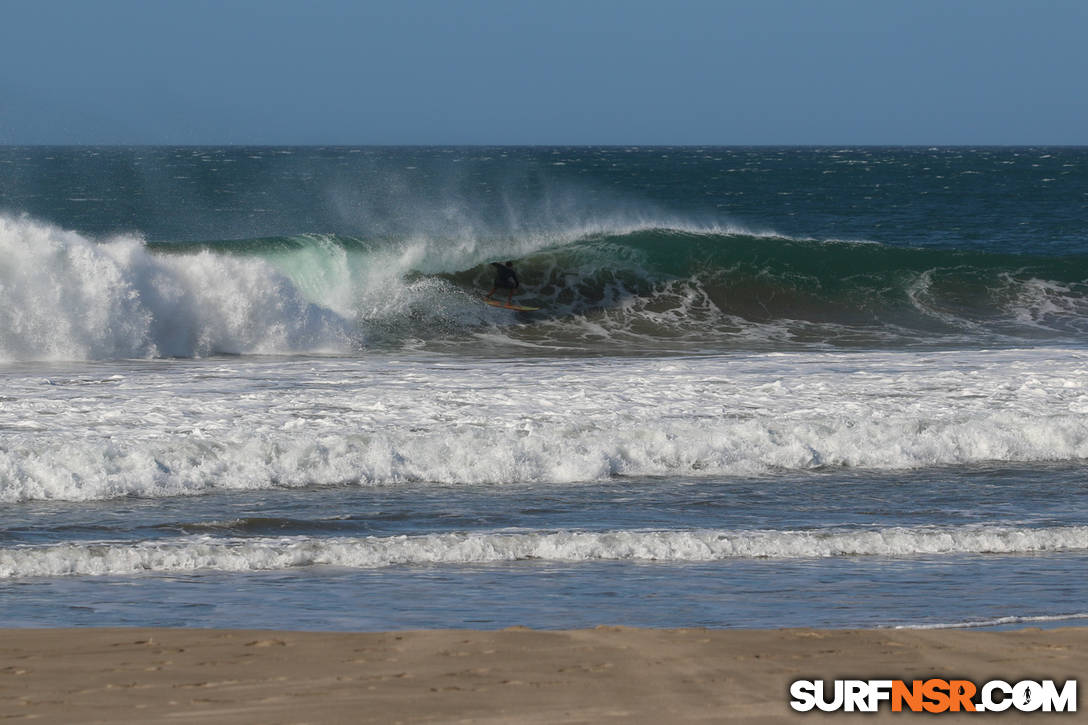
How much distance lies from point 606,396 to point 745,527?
3.99 metres

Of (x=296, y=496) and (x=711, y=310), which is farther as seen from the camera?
(x=711, y=310)

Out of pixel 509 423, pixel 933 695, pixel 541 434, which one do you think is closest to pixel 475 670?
pixel 933 695

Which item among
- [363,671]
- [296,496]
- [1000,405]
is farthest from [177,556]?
[1000,405]

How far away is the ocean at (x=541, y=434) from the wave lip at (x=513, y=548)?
2 cm

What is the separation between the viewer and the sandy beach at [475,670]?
4.28m

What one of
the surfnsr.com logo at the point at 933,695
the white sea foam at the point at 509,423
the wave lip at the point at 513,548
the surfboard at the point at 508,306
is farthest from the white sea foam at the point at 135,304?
the surfnsr.com logo at the point at 933,695

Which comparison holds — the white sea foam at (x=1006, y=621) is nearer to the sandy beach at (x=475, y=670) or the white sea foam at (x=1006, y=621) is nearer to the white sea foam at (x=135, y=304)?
the sandy beach at (x=475, y=670)

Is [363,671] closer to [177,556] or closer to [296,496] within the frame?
[177,556]

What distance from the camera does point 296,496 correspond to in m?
8.47

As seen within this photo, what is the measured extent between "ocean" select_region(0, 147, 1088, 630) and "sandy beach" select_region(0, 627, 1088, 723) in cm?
47

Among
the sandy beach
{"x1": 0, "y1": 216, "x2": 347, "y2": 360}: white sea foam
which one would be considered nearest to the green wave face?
{"x1": 0, "y1": 216, "x2": 347, "y2": 360}: white sea foam

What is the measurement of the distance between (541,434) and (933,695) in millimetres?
5503

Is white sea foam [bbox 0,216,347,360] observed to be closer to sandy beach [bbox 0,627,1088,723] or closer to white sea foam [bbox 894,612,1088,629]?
sandy beach [bbox 0,627,1088,723]

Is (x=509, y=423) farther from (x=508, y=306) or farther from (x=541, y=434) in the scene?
(x=508, y=306)
